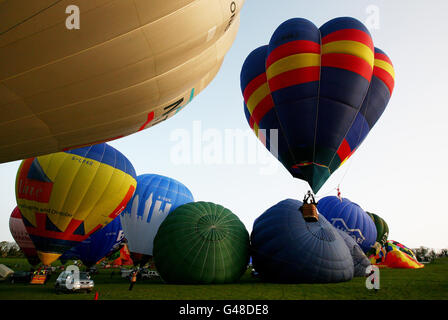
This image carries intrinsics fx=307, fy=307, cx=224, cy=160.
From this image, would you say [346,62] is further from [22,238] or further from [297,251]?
[22,238]

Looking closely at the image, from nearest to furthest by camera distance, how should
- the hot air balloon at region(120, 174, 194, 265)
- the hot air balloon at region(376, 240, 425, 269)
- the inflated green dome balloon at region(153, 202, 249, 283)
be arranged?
the inflated green dome balloon at region(153, 202, 249, 283) → the hot air balloon at region(120, 174, 194, 265) → the hot air balloon at region(376, 240, 425, 269)

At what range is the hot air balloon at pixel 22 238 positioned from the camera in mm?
18391

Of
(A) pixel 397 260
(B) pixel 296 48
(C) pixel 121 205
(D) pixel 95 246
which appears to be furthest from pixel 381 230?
(C) pixel 121 205

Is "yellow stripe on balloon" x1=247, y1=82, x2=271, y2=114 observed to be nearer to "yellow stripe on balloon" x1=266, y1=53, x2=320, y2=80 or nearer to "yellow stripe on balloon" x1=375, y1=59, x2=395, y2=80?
"yellow stripe on balloon" x1=266, y1=53, x2=320, y2=80

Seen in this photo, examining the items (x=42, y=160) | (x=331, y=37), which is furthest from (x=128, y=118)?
(x=42, y=160)

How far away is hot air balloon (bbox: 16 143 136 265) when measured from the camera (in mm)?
10820

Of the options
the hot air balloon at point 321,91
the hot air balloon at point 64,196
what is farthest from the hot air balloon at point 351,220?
the hot air balloon at point 64,196

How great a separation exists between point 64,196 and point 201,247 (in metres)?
5.17

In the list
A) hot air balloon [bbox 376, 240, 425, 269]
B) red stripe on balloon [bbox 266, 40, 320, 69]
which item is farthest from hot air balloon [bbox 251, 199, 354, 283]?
hot air balloon [bbox 376, 240, 425, 269]

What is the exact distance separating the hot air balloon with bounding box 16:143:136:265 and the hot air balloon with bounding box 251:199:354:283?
240 inches

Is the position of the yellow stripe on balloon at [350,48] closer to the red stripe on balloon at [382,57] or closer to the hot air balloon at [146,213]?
the red stripe on balloon at [382,57]

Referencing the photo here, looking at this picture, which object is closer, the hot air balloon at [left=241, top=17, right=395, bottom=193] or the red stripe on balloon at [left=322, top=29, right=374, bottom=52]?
the hot air balloon at [left=241, top=17, right=395, bottom=193]

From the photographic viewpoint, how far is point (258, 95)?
10938 millimetres
